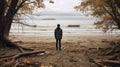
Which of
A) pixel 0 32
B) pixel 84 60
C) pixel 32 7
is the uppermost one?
pixel 32 7

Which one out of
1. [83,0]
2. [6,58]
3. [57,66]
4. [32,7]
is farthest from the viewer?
[83,0]

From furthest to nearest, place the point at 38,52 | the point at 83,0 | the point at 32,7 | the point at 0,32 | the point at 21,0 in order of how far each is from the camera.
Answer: the point at 83,0, the point at 32,7, the point at 21,0, the point at 0,32, the point at 38,52

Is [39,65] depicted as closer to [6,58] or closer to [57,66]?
[57,66]

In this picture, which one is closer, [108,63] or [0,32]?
[108,63]

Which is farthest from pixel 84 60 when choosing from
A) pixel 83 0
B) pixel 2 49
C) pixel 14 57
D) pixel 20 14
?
pixel 83 0

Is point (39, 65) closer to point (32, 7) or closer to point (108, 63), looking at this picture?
point (108, 63)

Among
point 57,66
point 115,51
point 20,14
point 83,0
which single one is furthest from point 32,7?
point 57,66

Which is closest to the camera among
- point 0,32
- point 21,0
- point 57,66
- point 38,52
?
point 57,66

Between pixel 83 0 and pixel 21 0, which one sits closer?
pixel 21 0

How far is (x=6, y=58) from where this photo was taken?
17.4 meters

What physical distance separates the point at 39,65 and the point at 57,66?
3.81 ft

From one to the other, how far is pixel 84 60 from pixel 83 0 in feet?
41.2

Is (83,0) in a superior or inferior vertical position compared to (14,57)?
superior

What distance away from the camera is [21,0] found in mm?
24844
